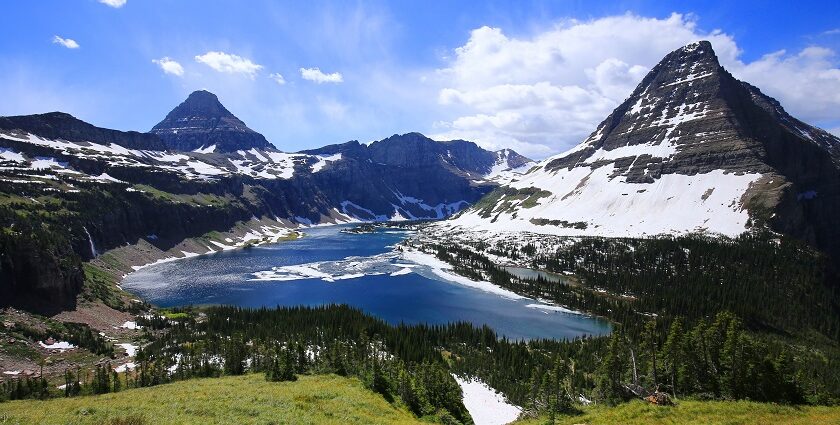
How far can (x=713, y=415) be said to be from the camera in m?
36.7

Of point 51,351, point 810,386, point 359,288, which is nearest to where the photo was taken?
point 810,386

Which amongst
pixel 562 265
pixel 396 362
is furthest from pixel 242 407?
pixel 562 265

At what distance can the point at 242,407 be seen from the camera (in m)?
38.1

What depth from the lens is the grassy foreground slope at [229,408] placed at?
34438mm

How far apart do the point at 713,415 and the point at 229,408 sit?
4056 centimetres

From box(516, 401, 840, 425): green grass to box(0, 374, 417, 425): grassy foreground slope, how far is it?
59.2 ft

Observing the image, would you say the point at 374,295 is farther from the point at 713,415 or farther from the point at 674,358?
the point at 713,415

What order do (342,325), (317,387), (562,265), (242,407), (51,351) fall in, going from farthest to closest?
1. (562,265)
2. (342,325)
3. (51,351)
4. (317,387)
5. (242,407)

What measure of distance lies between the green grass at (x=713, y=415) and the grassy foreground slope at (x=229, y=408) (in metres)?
18.0

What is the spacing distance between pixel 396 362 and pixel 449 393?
58.9 feet

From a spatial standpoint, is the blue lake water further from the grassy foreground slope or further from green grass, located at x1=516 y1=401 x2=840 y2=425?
the grassy foreground slope

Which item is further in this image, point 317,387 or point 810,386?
point 810,386

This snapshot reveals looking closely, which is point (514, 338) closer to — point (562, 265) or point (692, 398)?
point (692, 398)

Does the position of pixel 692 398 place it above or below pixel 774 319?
above
